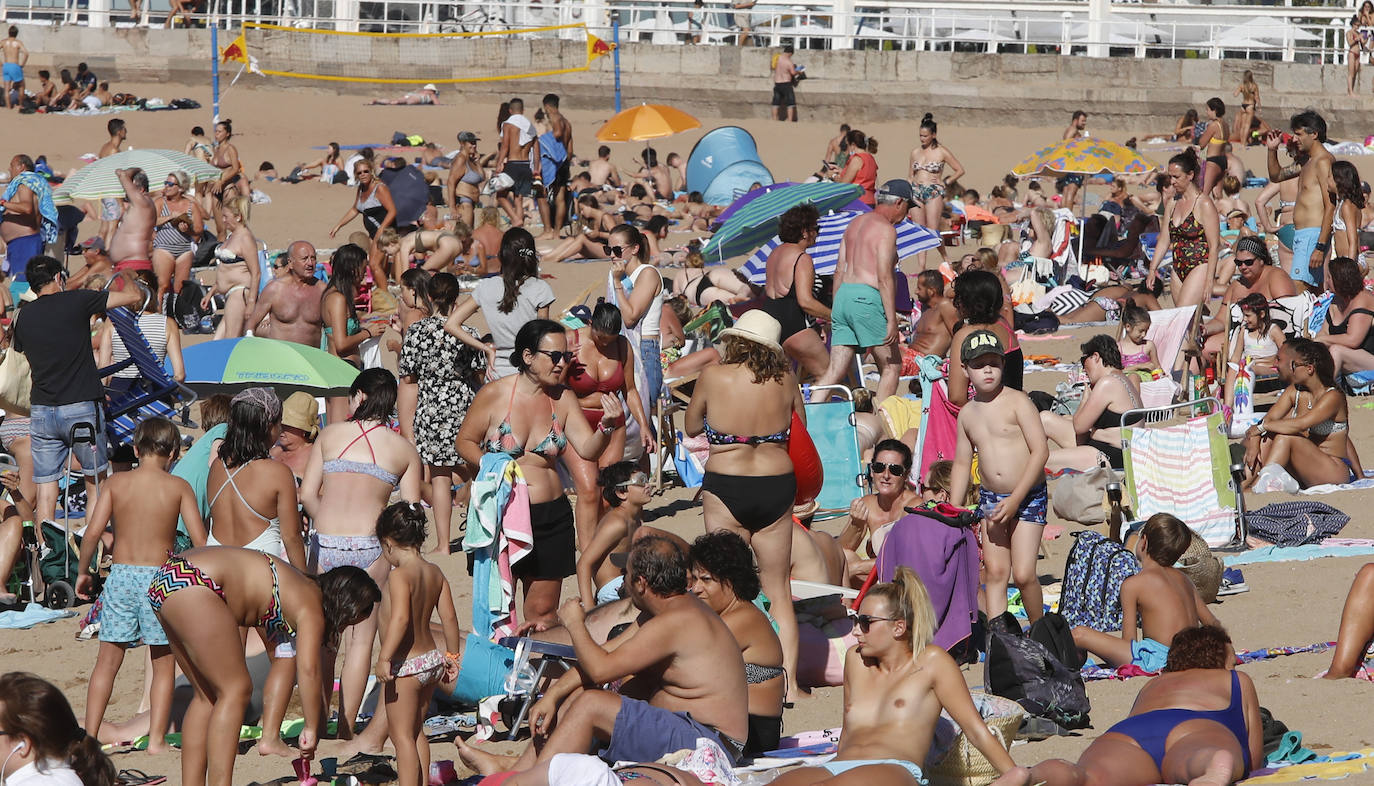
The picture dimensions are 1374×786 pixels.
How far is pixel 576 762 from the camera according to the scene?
4.60 meters

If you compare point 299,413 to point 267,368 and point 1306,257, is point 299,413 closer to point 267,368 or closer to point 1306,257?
point 267,368

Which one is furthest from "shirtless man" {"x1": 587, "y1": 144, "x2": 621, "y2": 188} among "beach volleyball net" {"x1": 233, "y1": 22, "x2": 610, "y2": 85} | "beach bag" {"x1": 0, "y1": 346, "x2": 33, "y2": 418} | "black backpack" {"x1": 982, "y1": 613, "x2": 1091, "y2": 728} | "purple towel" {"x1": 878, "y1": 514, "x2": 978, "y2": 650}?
"black backpack" {"x1": 982, "y1": 613, "x2": 1091, "y2": 728}

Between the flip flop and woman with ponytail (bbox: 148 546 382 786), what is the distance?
484 mm

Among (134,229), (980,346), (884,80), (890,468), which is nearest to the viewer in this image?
(980,346)

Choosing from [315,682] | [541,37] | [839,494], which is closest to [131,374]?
[839,494]

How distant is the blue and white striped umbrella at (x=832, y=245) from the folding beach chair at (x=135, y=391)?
442cm

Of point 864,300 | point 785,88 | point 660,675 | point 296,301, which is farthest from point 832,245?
point 785,88

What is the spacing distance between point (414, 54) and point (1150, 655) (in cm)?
2431

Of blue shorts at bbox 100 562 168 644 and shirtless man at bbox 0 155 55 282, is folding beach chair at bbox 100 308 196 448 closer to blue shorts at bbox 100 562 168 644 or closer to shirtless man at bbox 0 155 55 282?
blue shorts at bbox 100 562 168 644

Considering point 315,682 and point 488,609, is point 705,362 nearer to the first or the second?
point 488,609

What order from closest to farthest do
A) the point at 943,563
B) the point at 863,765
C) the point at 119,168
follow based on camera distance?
the point at 863,765
the point at 943,563
the point at 119,168

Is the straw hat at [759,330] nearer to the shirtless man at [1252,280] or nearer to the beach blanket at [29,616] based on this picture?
the beach blanket at [29,616]

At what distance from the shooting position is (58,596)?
7711mm

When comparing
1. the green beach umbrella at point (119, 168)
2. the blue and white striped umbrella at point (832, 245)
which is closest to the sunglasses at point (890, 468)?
the blue and white striped umbrella at point (832, 245)
